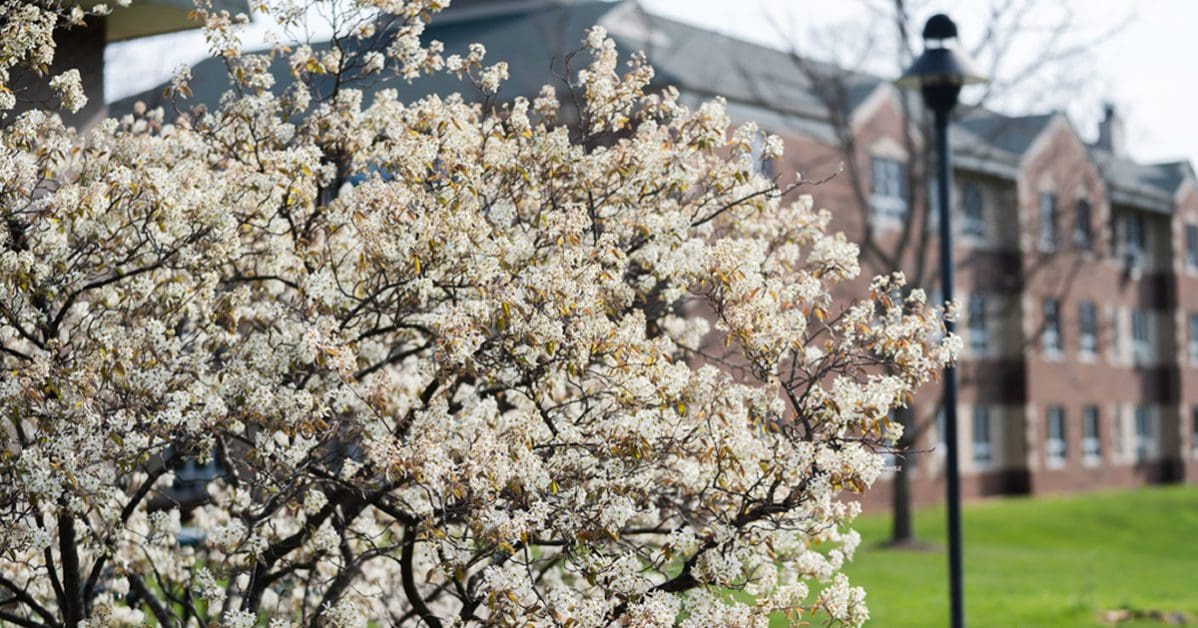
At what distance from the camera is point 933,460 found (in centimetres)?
3722

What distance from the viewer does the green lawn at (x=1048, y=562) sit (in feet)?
56.2

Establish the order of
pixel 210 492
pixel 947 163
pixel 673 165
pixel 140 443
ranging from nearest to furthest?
pixel 140 443 → pixel 673 165 → pixel 210 492 → pixel 947 163

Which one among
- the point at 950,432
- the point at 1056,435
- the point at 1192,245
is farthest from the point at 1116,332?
the point at 950,432

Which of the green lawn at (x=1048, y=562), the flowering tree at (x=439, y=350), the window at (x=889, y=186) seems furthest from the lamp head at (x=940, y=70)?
the window at (x=889, y=186)

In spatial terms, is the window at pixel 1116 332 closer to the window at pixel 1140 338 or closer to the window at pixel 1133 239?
the window at pixel 1140 338

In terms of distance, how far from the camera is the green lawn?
17.1 m

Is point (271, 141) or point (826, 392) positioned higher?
point (271, 141)

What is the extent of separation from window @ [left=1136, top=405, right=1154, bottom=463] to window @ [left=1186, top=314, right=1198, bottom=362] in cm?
357

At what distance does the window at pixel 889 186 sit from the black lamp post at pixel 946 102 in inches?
964

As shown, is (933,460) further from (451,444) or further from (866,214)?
(451,444)

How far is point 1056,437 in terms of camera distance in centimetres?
4297

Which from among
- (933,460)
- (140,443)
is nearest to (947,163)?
(140,443)

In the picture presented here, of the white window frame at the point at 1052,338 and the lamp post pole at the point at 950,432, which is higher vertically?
the white window frame at the point at 1052,338

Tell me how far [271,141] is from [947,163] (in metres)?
5.78
